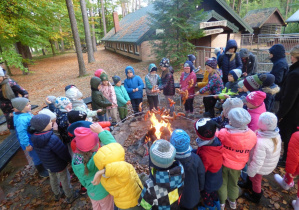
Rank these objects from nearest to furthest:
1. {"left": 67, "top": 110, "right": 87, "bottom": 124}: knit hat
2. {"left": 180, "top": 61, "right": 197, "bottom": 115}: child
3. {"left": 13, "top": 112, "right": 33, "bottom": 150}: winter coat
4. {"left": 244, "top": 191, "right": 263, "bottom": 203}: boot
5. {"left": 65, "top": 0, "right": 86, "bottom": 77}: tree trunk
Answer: {"left": 244, "top": 191, "right": 263, "bottom": 203}: boot < {"left": 67, "top": 110, "right": 87, "bottom": 124}: knit hat < {"left": 13, "top": 112, "right": 33, "bottom": 150}: winter coat < {"left": 180, "top": 61, "right": 197, "bottom": 115}: child < {"left": 65, "top": 0, "right": 86, "bottom": 77}: tree trunk

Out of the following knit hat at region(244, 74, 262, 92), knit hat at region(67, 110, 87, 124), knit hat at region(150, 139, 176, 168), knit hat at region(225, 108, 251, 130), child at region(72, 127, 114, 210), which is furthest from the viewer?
knit hat at region(244, 74, 262, 92)

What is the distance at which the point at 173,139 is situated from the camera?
2.32 m

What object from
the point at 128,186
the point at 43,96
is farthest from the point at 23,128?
the point at 43,96

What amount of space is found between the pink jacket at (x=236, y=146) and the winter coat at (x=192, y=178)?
1.94 ft

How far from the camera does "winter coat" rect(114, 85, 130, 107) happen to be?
5579mm

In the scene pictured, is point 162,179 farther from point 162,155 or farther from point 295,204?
point 295,204

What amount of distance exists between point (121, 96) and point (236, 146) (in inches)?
152

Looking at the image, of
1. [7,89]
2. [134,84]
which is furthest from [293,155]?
[7,89]

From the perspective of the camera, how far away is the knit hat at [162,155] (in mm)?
1956

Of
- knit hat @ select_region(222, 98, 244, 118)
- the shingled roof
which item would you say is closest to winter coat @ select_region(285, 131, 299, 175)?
knit hat @ select_region(222, 98, 244, 118)

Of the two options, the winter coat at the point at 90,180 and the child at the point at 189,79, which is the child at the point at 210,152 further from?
the child at the point at 189,79

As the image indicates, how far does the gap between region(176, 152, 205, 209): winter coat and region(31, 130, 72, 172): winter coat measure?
2.19 metres

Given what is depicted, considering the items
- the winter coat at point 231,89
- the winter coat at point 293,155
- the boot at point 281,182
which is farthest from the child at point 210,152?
the winter coat at point 231,89

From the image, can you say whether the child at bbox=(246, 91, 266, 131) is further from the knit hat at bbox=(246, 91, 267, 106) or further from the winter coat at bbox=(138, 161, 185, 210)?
the winter coat at bbox=(138, 161, 185, 210)
